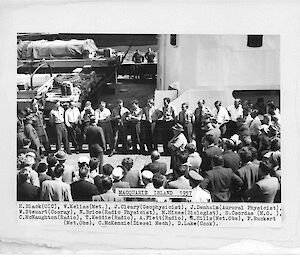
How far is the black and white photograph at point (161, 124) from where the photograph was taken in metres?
1.68

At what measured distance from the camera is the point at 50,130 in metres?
1.70

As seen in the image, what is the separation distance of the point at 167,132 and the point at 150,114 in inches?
2.8

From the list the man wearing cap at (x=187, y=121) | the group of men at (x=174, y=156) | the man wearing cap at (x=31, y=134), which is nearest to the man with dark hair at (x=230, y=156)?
the group of men at (x=174, y=156)

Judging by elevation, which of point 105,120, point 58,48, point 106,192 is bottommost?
point 106,192

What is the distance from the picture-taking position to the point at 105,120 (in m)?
1.70

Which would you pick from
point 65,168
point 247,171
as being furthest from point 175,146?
point 65,168

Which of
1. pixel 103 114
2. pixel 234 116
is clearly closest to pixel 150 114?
pixel 103 114

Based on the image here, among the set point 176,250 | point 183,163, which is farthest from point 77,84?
point 176,250

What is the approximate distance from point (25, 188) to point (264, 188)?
0.68m

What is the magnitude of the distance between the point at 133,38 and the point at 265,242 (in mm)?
690

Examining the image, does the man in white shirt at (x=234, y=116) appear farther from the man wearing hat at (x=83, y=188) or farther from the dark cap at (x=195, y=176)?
the man wearing hat at (x=83, y=188)

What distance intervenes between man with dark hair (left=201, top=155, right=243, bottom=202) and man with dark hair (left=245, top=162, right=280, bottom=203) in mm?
43

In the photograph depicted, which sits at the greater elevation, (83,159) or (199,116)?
(199,116)

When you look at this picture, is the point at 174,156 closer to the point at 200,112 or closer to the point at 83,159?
the point at 200,112
